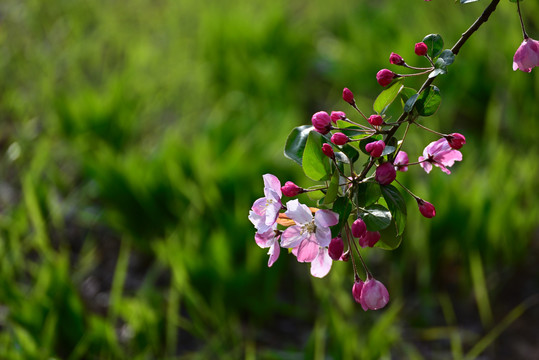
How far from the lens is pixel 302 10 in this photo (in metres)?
3.42

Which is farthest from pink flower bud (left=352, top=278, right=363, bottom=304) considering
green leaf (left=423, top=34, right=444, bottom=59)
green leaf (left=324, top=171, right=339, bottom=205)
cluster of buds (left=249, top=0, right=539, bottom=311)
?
green leaf (left=423, top=34, right=444, bottom=59)

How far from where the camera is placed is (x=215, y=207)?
4.82ft

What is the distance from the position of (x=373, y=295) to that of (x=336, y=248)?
3.3 inches

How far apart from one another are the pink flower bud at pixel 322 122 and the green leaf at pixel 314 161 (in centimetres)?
2

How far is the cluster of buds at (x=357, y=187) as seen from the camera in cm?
48

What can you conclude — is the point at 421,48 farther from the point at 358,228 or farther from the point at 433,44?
the point at 358,228

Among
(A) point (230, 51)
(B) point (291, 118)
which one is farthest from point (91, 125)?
(A) point (230, 51)

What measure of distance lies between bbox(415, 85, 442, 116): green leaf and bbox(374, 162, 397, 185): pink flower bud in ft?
0.20

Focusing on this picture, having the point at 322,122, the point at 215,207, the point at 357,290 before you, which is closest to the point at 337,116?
the point at 322,122

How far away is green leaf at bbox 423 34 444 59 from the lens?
20.4 inches

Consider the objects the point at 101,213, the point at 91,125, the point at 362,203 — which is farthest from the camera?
the point at 91,125

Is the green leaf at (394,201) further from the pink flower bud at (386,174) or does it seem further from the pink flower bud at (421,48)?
the pink flower bud at (421,48)

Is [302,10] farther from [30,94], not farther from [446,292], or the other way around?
[446,292]

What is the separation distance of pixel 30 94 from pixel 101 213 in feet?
2.13
